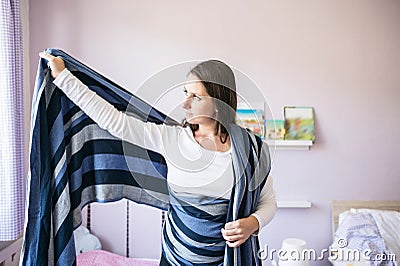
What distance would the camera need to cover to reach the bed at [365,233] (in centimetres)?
244

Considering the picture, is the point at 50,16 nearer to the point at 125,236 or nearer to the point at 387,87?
the point at 125,236

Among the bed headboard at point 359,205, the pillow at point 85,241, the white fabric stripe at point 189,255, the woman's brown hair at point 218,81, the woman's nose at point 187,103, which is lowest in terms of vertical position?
the pillow at point 85,241

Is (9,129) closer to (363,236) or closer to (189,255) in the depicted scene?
(189,255)

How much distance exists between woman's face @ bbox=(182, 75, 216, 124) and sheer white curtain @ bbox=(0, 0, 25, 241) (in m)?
1.22

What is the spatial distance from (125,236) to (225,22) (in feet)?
5.01

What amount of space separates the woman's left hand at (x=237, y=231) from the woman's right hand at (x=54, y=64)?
696mm

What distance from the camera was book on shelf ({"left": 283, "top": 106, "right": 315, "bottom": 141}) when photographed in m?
2.83

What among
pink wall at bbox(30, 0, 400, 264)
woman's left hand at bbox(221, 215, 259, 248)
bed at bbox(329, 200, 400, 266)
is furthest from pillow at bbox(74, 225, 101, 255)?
woman's left hand at bbox(221, 215, 259, 248)

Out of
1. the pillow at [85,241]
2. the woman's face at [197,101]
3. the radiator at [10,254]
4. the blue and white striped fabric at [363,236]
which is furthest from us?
the pillow at [85,241]

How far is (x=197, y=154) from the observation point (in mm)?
1361

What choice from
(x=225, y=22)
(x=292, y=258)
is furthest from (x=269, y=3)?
(x=292, y=258)

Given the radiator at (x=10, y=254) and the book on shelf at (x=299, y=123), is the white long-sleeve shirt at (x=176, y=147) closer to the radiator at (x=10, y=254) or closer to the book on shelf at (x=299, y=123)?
the radiator at (x=10, y=254)

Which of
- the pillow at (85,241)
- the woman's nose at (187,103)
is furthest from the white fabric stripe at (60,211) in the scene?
the pillow at (85,241)

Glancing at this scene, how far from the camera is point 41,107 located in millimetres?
1383
